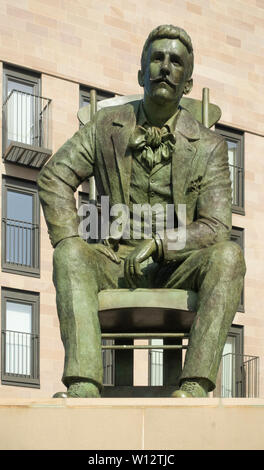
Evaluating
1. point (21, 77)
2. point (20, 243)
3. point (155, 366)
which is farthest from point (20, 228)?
point (155, 366)

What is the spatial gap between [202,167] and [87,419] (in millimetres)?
2861

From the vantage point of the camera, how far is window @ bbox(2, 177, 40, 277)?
39.4 metres

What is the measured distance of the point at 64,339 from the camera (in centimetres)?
1339

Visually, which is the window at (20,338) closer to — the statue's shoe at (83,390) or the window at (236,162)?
the window at (236,162)

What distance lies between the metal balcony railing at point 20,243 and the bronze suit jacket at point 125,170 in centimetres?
2487

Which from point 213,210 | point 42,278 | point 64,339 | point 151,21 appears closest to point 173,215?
point 213,210

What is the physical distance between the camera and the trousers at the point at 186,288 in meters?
13.2

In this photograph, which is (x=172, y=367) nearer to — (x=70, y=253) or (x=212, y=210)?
(x=212, y=210)

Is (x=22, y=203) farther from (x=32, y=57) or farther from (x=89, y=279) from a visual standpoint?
(x=89, y=279)

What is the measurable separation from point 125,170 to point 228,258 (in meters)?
1.34

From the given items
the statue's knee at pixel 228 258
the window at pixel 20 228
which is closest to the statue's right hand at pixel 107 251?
the statue's knee at pixel 228 258

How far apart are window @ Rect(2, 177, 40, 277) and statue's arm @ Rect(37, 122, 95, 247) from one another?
24780mm

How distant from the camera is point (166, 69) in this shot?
14172mm

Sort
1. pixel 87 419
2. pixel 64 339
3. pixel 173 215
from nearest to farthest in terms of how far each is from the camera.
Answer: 1. pixel 87 419
2. pixel 64 339
3. pixel 173 215
